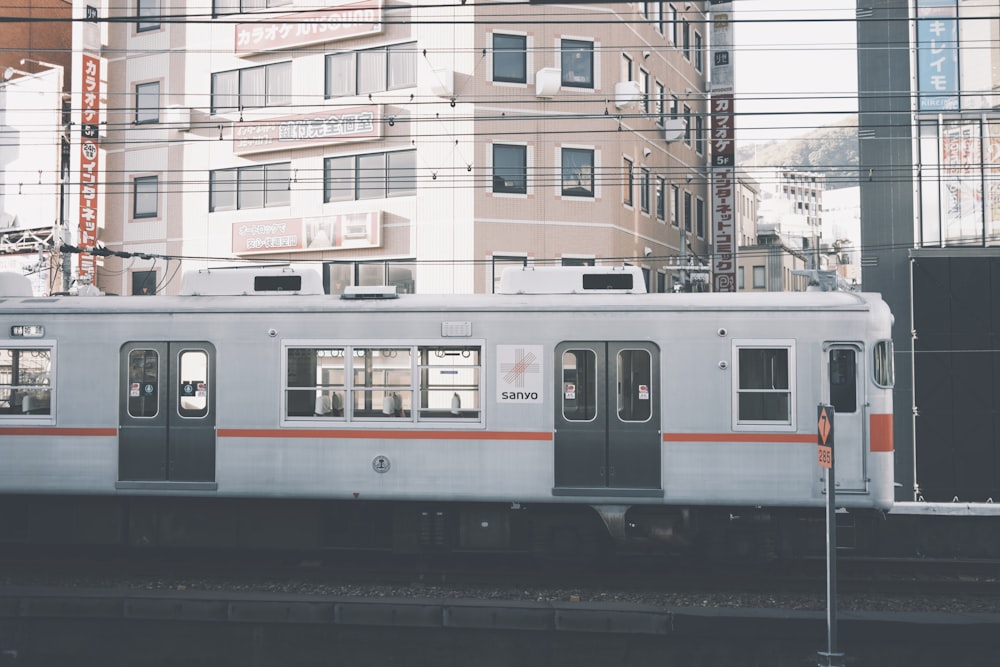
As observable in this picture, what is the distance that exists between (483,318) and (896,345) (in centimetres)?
1168

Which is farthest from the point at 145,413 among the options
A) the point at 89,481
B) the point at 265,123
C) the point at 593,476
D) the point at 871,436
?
the point at 265,123

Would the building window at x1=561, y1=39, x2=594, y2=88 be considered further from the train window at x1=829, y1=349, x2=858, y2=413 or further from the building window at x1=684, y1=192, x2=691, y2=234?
the train window at x1=829, y1=349, x2=858, y2=413

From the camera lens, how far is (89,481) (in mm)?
12438

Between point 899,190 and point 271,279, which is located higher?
point 899,190

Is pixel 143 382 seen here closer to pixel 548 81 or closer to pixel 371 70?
pixel 548 81

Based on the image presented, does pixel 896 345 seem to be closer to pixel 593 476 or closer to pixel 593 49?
pixel 593 476

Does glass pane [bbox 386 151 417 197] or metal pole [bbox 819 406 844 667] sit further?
glass pane [bbox 386 151 417 197]

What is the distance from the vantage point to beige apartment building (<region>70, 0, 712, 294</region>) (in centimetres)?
2805

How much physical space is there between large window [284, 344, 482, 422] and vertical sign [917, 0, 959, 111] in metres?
13.3

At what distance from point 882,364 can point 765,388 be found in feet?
4.84

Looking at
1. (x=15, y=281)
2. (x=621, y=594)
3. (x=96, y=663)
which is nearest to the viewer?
(x=96, y=663)

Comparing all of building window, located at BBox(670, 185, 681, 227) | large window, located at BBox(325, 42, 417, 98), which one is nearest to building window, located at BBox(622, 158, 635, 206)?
building window, located at BBox(670, 185, 681, 227)

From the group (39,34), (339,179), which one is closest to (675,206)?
(339,179)

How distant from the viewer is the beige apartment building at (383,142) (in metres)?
28.0
